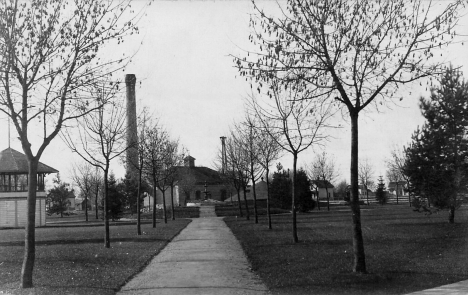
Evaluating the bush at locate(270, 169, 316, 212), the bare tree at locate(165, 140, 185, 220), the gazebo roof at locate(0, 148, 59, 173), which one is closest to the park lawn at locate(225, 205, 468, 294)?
the bare tree at locate(165, 140, 185, 220)

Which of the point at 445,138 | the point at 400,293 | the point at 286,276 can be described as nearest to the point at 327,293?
the point at 400,293

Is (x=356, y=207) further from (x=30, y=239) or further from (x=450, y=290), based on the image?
(x=30, y=239)

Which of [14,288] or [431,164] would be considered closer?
[14,288]

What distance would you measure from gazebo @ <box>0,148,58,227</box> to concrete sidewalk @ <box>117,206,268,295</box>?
2990 cm

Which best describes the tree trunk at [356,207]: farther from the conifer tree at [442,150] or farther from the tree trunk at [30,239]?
the conifer tree at [442,150]

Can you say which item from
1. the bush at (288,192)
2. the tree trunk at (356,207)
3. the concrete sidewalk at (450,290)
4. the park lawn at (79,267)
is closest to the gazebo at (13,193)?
the bush at (288,192)

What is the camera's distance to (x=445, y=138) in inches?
1040

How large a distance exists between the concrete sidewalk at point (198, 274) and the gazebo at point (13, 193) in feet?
98.1

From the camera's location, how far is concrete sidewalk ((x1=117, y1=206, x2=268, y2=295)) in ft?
31.5

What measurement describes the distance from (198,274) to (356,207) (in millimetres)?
3898

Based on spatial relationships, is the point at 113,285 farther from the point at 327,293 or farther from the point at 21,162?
the point at 21,162

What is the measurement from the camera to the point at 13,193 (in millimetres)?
42969

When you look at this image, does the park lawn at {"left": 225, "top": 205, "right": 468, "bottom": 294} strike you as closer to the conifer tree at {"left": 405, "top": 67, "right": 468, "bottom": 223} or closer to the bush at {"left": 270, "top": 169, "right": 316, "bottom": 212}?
the conifer tree at {"left": 405, "top": 67, "right": 468, "bottom": 223}

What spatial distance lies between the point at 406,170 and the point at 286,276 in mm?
19779
